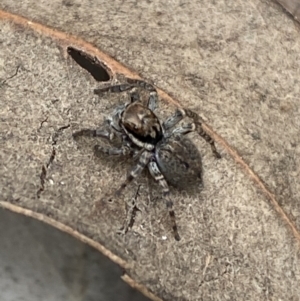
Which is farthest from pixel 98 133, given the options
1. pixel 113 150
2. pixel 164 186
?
pixel 164 186

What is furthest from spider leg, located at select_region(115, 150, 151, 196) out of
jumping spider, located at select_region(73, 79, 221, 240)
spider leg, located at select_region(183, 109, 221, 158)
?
spider leg, located at select_region(183, 109, 221, 158)

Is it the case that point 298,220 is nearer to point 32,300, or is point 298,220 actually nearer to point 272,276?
point 272,276

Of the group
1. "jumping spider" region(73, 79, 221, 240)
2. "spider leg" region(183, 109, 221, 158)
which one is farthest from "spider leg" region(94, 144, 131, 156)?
"spider leg" region(183, 109, 221, 158)

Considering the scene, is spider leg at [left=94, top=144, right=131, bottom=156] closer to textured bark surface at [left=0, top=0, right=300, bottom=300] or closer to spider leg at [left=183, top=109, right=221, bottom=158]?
textured bark surface at [left=0, top=0, right=300, bottom=300]

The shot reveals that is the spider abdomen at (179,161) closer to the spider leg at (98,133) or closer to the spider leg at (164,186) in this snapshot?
the spider leg at (164,186)

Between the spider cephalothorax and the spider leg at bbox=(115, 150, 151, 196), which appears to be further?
the spider cephalothorax

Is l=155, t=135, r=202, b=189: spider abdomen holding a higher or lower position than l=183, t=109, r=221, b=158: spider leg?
lower

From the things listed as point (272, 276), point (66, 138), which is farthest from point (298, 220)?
point (66, 138)
